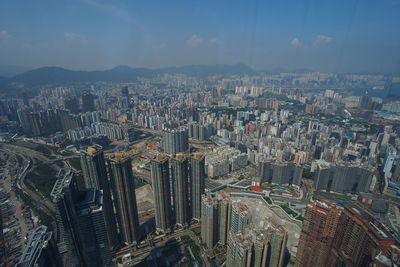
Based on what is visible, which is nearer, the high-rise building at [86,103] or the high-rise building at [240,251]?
the high-rise building at [240,251]

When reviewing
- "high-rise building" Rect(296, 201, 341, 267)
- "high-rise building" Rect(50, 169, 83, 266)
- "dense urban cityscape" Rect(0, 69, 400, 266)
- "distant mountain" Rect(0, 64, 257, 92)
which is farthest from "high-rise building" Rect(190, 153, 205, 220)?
"distant mountain" Rect(0, 64, 257, 92)

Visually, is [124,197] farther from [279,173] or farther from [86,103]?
[86,103]

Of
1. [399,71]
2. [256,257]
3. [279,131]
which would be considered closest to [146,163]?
[256,257]

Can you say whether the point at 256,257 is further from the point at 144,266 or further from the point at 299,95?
the point at 299,95

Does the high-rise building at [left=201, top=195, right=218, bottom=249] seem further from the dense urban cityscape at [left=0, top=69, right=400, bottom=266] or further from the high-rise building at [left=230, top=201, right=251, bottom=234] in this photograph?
the high-rise building at [left=230, top=201, right=251, bottom=234]

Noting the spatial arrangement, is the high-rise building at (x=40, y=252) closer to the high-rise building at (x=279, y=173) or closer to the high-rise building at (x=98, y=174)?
the high-rise building at (x=98, y=174)

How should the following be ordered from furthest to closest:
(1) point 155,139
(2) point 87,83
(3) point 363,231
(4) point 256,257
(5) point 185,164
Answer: (2) point 87,83, (1) point 155,139, (5) point 185,164, (4) point 256,257, (3) point 363,231

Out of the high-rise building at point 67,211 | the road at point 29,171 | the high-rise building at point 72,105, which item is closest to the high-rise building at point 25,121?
the road at point 29,171
